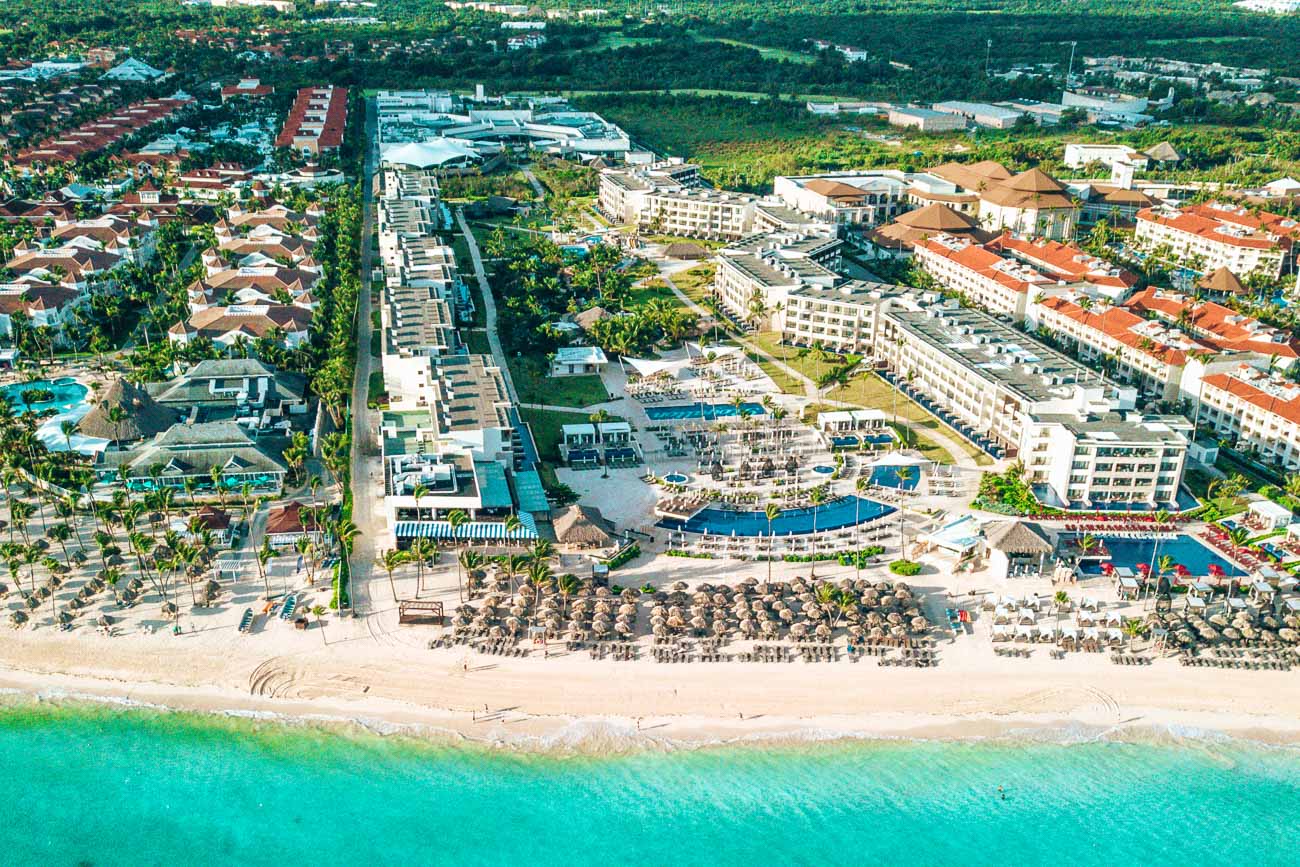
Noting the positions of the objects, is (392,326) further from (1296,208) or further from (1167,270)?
(1296,208)

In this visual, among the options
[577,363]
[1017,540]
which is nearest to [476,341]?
[577,363]

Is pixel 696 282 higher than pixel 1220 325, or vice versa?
pixel 1220 325

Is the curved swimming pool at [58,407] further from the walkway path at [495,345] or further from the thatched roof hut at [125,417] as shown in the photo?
the walkway path at [495,345]

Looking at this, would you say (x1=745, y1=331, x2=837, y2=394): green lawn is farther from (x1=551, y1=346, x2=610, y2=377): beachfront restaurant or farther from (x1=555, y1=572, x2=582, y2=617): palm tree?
(x1=555, y1=572, x2=582, y2=617): palm tree

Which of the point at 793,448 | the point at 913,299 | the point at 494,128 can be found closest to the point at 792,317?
the point at 913,299

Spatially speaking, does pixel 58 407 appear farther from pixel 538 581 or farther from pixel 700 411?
pixel 700 411

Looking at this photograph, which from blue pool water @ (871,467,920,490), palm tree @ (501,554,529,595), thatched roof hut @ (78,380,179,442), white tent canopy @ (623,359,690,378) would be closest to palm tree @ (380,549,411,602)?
palm tree @ (501,554,529,595)
